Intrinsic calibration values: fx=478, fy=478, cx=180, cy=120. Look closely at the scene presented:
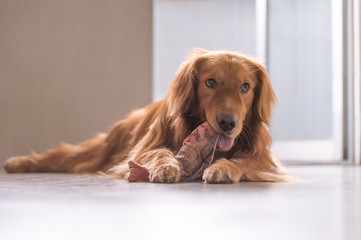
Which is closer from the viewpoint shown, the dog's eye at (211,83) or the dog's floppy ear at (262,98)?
the dog's eye at (211,83)

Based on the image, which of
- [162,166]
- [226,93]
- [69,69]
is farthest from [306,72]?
[162,166]

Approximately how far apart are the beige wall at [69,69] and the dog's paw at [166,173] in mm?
2648

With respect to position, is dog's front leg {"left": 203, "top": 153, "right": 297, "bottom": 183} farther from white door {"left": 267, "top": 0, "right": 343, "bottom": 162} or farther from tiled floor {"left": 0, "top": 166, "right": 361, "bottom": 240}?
white door {"left": 267, "top": 0, "right": 343, "bottom": 162}

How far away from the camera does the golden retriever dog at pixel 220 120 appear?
2.01 meters

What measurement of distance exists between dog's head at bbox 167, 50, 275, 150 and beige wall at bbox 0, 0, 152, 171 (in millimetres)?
2398

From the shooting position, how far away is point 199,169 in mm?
2113

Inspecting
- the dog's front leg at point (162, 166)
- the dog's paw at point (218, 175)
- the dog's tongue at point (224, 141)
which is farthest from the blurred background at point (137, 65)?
the dog's paw at point (218, 175)

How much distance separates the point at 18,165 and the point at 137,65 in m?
1.98

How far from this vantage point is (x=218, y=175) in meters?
1.96

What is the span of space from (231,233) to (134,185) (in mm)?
970

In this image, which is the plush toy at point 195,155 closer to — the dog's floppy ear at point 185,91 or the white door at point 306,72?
the dog's floppy ear at point 185,91

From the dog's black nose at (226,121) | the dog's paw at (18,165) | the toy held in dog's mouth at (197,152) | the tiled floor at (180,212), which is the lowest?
the dog's paw at (18,165)

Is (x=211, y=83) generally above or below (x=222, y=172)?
above

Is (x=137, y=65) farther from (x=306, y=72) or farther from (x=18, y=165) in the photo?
(x=18, y=165)
